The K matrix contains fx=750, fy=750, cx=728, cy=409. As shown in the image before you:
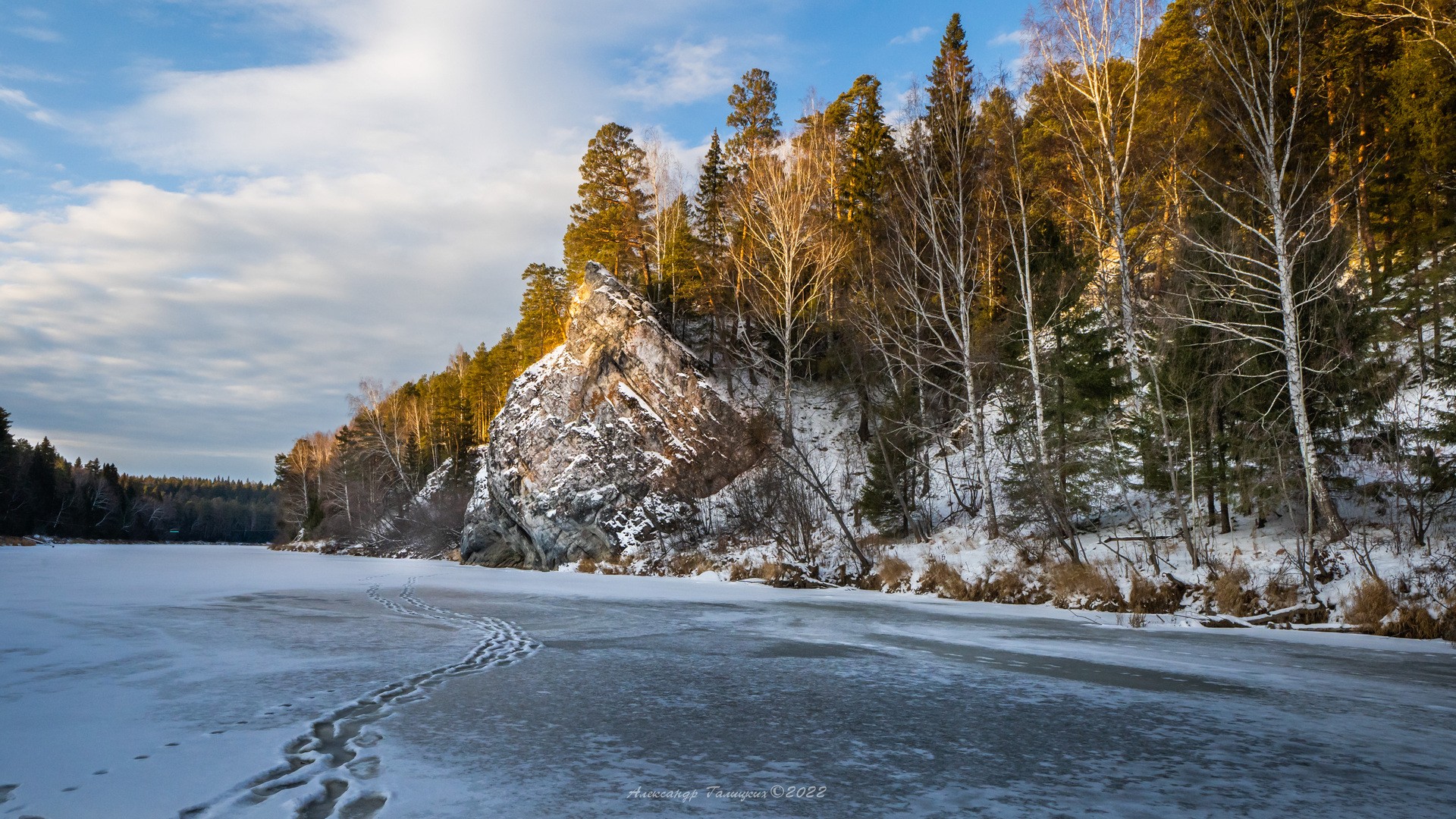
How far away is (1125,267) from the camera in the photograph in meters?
20.1

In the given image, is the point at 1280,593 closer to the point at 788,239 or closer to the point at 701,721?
the point at 701,721

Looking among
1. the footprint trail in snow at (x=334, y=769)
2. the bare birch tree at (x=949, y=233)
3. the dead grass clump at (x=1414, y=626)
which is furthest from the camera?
the bare birch tree at (x=949, y=233)

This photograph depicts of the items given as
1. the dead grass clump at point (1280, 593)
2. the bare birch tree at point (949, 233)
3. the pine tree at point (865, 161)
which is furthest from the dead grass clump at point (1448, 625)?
the pine tree at point (865, 161)

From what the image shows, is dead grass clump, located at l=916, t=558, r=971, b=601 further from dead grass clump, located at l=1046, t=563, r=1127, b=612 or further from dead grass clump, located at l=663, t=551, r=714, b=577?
dead grass clump, located at l=663, t=551, r=714, b=577

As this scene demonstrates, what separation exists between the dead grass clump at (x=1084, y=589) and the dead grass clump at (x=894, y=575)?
3.58 m

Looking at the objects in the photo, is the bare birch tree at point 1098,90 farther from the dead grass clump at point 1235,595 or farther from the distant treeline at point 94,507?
the distant treeline at point 94,507

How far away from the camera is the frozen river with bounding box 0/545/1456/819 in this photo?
10.6 feet

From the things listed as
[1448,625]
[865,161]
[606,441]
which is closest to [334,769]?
[1448,625]

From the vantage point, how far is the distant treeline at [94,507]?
228 ft

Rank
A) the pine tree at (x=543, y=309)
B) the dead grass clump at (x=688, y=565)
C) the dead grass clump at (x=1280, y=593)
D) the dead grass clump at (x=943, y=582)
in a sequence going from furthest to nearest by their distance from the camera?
the pine tree at (x=543, y=309) < the dead grass clump at (x=688, y=565) < the dead grass clump at (x=943, y=582) < the dead grass clump at (x=1280, y=593)

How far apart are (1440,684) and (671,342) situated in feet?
91.1

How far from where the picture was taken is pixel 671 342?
3228 centimetres

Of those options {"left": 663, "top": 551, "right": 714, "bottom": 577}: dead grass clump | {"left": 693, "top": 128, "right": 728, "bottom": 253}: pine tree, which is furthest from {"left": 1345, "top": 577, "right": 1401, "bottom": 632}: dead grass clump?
{"left": 693, "top": 128, "right": 728, "bottom": 253}: pine tree

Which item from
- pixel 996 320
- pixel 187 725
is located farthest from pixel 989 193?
pixel 187 725
